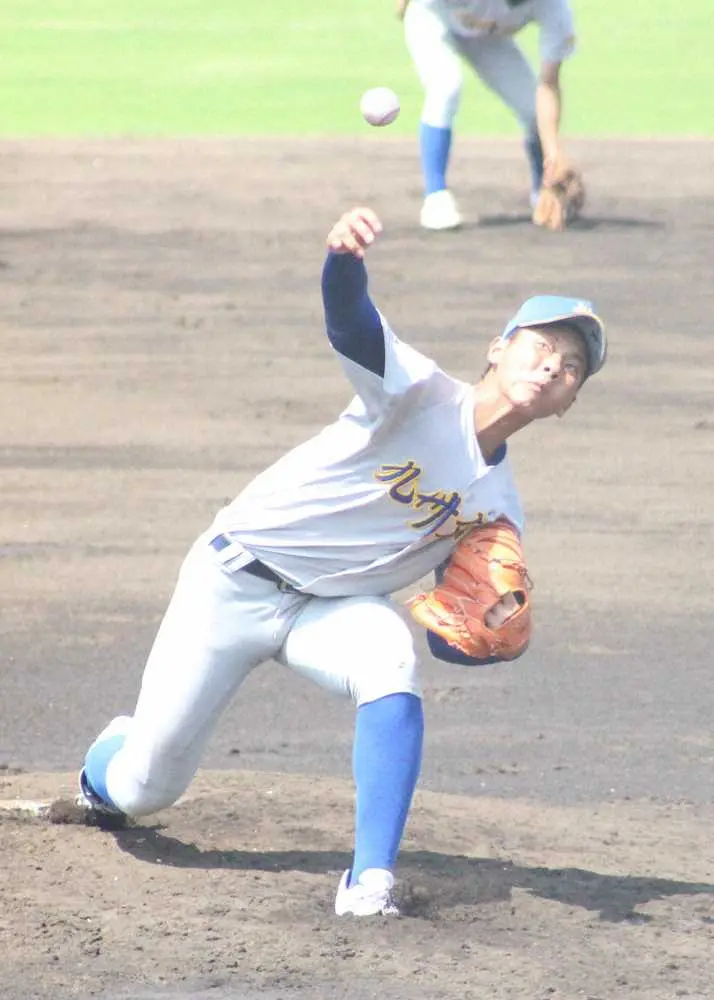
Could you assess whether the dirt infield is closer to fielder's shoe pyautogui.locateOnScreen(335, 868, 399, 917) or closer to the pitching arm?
fielder's shoe pyautogui.locateOnScreen(335, 868, 399, 917)

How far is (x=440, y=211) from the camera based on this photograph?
1349cm

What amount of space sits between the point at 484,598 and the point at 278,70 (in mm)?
16157

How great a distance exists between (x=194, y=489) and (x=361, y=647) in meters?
4.23

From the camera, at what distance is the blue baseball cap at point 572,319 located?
447 centimetres

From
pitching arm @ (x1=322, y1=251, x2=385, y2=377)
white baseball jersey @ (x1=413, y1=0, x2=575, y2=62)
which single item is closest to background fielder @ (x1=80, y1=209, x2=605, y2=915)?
pitching arm @ (x1=322, y1=251, x2=385, y2=377)

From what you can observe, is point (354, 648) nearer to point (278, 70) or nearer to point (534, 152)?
point (534, 152)

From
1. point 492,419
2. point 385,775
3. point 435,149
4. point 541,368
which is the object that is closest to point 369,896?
point 385,775

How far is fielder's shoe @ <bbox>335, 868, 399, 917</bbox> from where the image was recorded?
435cm

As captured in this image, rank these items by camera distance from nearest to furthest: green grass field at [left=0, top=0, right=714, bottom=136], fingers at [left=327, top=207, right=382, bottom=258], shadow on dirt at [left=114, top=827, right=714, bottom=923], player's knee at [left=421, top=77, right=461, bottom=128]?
fingers at [left=327, top=207, right=382, bottom=258]
shadow on dirt at [left=114, top=827, right=714, bottom=923]
player's knee at [left=421, top=77, right=461, bottom=128]
green grass field at [left=0, top=0, right=714, bottom=136]

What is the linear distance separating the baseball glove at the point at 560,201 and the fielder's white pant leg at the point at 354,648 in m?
8.94

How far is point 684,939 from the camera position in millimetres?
4516

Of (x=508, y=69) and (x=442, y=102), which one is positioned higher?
(x=508, y=69)

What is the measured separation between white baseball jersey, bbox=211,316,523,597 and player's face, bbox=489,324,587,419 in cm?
12

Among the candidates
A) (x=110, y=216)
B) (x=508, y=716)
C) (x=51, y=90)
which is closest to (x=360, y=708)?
(x=508, y=716)
